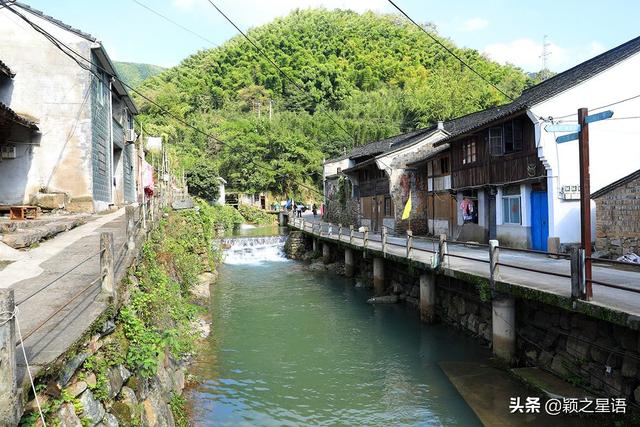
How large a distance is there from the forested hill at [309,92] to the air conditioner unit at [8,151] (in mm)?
34357

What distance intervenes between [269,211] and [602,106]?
4457 cm

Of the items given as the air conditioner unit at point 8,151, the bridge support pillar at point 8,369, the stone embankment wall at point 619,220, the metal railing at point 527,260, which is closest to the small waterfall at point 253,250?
the metal railing at point 527,260

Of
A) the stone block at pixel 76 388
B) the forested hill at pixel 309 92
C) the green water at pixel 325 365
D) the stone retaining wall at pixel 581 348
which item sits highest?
the forested hill at pixel 309 92

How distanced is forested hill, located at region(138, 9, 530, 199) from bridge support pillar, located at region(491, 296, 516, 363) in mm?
43572

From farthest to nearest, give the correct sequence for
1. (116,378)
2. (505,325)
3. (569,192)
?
1. (569,192)
2. (505,325)
3. (116,378)

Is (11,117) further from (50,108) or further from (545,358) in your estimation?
(545,358)

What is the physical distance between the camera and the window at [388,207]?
92.7 feet

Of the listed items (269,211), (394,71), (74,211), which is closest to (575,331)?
(74,211)

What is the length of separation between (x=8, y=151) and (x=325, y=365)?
522 inches

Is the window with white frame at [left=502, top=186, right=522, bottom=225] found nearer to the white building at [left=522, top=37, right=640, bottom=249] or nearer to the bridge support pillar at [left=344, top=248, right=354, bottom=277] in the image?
the white building at [left=522, top=37, right=640, bottom=249]

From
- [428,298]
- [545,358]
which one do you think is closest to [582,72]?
[428,298]

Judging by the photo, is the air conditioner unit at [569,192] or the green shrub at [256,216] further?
the green shrub at [256,216]

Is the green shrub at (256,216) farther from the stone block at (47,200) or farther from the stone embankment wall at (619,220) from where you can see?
the stone embankment wall at (619,220)

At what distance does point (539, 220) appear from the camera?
16.4 metres
